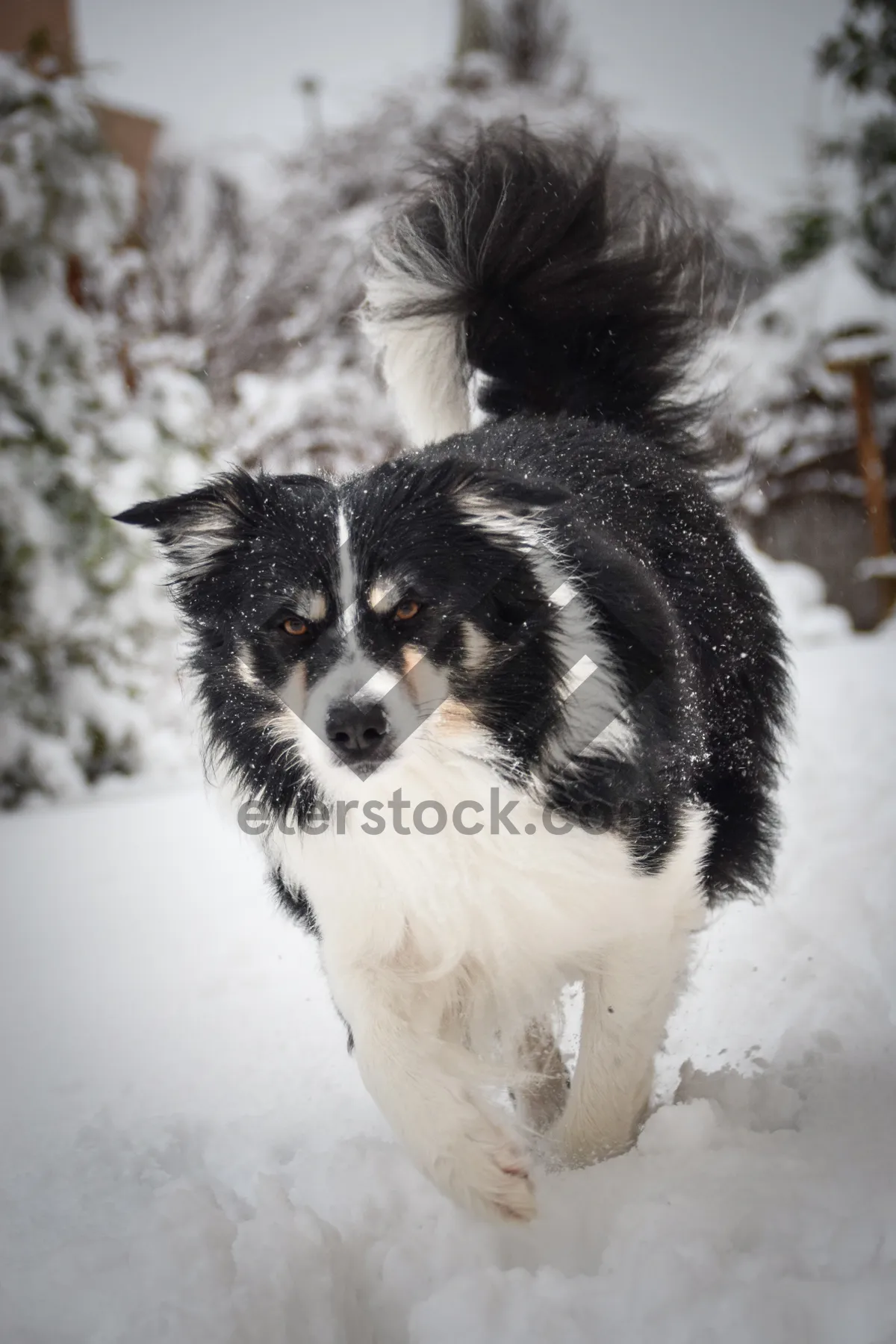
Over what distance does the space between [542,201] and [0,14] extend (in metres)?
9.20

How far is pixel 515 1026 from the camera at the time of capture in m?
2.71

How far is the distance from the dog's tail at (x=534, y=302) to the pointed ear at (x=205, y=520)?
125cm

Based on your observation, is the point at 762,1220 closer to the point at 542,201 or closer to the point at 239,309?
the point at 542,201

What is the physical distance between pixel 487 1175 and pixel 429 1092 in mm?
208

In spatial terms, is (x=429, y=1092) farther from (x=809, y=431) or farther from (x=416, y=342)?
(x=809, y=431)

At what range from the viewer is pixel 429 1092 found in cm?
229

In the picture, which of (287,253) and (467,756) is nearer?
(467,756)

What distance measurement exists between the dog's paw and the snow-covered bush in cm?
669

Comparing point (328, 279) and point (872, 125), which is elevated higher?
point (872, 125)

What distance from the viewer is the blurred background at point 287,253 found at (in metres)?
8.29

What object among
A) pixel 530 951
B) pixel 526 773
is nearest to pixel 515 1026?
pixel 530 951

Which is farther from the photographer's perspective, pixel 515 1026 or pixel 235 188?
pixel 235 188

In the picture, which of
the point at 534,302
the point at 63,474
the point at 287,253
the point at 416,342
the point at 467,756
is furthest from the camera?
the point at 287,253

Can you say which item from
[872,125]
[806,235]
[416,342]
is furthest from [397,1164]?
[806,235]
